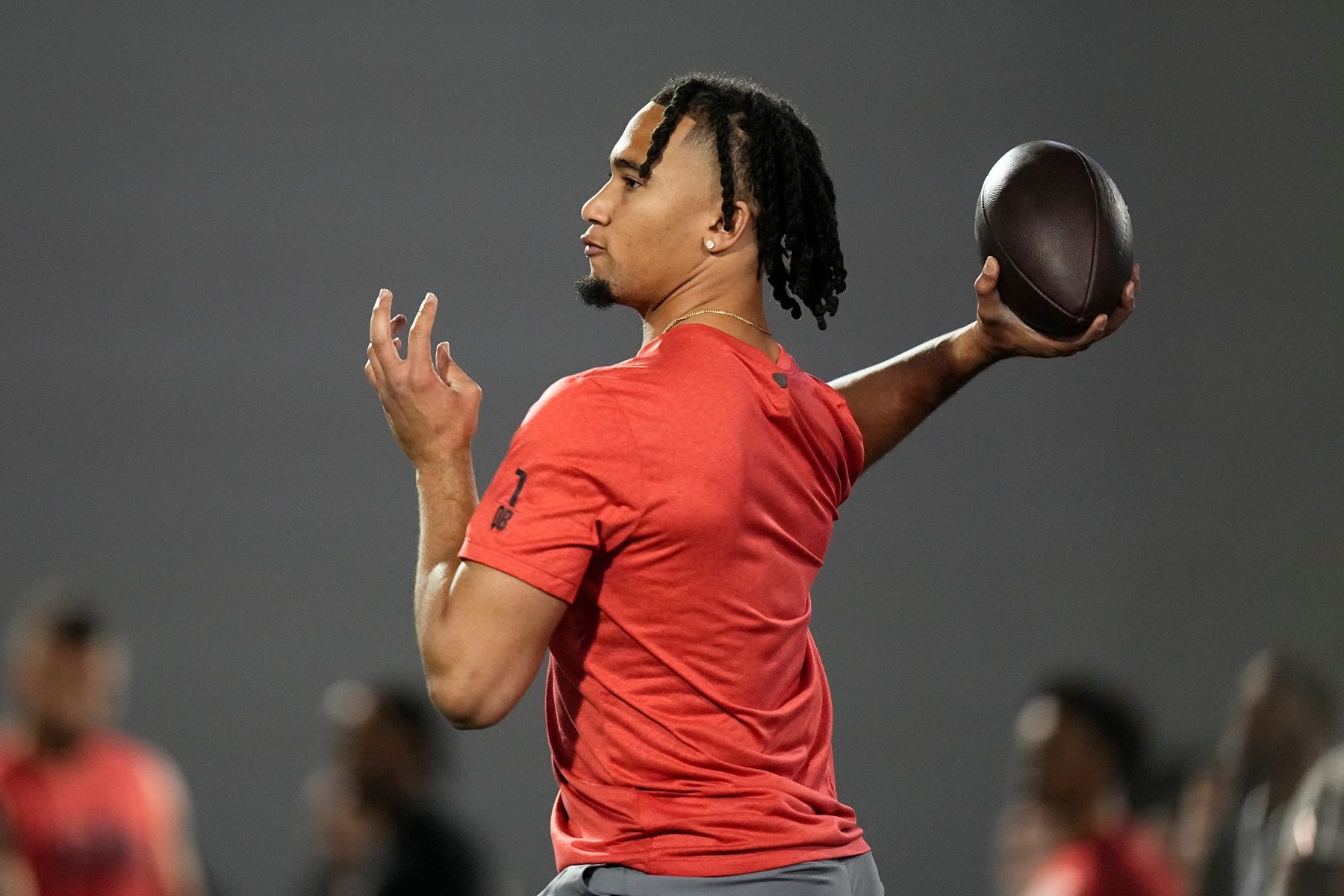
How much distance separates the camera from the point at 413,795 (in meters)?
3.60

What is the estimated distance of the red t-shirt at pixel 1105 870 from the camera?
2.97m

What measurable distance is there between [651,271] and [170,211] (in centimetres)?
362

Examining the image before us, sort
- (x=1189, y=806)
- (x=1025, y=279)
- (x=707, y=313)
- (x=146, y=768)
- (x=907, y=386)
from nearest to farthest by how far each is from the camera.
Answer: (x=707, y=313), (x=1025, y=279), (x=907, y=386), (x=146, y=768), (x=1189, y=806)

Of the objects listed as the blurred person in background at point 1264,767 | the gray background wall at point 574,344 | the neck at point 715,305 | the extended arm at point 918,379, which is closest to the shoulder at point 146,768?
the gray background wall at point 574,344

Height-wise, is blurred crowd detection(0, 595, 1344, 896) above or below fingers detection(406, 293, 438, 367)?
below

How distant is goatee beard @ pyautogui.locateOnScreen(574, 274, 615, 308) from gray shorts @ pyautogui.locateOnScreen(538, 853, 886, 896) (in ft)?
1.80

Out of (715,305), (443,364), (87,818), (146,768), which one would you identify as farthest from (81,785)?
(715,305)

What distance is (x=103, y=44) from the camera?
4.75m

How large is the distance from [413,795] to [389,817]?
84 millimetres

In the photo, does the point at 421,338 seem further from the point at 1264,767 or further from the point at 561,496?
the point at 1264,767

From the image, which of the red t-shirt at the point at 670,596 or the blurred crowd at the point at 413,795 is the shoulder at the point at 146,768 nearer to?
the blurred crowd at the point at 413,795

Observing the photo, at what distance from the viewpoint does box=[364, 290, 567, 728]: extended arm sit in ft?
4.16

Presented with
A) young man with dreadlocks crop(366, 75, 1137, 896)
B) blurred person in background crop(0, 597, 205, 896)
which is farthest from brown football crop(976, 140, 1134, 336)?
blurred person in background crop(0, 597, 205, 896)

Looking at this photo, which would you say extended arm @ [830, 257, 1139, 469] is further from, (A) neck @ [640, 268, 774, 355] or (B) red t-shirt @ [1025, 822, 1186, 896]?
(B) red t-shirt @ [1025, 822, 1186, 896]
